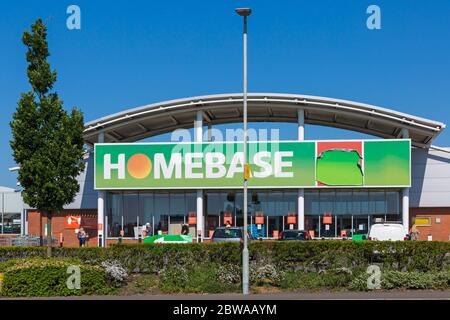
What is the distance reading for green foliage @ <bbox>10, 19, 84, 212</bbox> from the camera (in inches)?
1074

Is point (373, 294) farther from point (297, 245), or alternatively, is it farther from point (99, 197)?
point (99, 197)

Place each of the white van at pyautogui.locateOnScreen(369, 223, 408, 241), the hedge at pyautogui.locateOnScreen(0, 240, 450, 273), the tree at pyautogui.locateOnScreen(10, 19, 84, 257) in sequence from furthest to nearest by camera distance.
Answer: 1. the white van at pyautogui.locateOnScreen(369, 223, 408, 241)
2. the tree at pyautogui.locateOnScreen(10, 19, 84, 257)
3. the hedge at pyautogui.locateOnScreen(0, 240, 450, 273)

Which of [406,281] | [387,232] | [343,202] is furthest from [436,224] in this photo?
[406,281]

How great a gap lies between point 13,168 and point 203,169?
15148mm

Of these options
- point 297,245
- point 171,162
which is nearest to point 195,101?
point 171,162

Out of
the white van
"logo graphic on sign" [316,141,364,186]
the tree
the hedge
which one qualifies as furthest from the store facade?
the hedge

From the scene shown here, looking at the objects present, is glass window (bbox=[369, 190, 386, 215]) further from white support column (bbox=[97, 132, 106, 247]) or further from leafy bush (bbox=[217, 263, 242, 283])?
leafy bush (bbox=[217, 263, 242, 283])

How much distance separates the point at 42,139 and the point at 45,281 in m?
8.02

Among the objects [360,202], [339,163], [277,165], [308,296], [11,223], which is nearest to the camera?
[308,296]

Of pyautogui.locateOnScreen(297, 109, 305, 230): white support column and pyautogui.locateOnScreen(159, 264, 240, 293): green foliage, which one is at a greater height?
pyautogui.locateOnScreen(297, 109, 305, 230): white support column

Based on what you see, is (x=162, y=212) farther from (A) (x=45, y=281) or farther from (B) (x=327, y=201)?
(A) (x=45, y=281)

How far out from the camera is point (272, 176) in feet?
142

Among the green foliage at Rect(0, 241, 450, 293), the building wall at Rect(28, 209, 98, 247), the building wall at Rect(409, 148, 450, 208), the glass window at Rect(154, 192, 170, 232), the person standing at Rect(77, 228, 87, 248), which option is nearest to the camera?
the green foliage at Rect(0, 241, 450, 293)

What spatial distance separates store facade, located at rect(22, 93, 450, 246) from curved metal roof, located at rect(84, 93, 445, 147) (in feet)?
0.22
